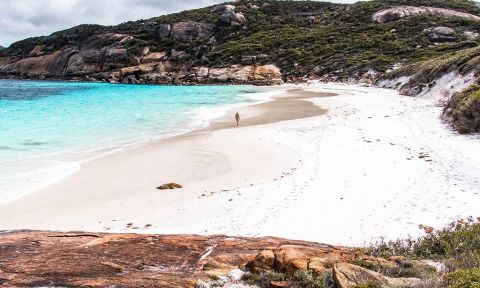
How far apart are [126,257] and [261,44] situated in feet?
273

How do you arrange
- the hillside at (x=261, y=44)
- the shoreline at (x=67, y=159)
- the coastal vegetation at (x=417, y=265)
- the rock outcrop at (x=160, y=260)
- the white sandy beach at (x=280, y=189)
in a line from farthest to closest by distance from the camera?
1. the hillside at (x=261, y=44)
2. the shoreline at (x=67, y=159)
3. the white sandy beach at (x=280, y=189)
4. the rock outcrop at (x=160, y=260)
5. the coastal vegetation at (x=417, y=265)

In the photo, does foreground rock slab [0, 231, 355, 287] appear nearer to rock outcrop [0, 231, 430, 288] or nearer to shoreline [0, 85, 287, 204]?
rock outcrop [0, 231, 430, 288]

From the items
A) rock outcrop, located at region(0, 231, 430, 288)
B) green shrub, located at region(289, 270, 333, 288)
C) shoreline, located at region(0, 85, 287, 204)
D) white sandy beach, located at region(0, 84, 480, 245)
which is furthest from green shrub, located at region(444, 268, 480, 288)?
shoreline, located at region(0, 85, 287, 204)

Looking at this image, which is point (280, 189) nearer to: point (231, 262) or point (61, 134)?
point (231, 262)

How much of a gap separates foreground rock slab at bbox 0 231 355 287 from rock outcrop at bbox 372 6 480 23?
90541 millimetres

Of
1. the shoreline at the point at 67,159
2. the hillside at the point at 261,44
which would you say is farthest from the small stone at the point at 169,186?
the hillside at the point at 261,44

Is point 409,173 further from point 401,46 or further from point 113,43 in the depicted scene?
point 113,43

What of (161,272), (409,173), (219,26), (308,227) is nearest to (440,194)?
(409,173)

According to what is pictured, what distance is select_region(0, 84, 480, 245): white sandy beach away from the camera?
848cm

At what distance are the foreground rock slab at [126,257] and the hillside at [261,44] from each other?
4124 centimetres

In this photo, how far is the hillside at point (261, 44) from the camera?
67312 mm

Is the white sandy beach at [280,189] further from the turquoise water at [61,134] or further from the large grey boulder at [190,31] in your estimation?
the large grey boulder at [190,31]

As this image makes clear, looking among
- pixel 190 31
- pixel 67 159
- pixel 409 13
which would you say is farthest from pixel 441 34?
pixel 67 159

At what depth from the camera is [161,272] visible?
5738 mm
